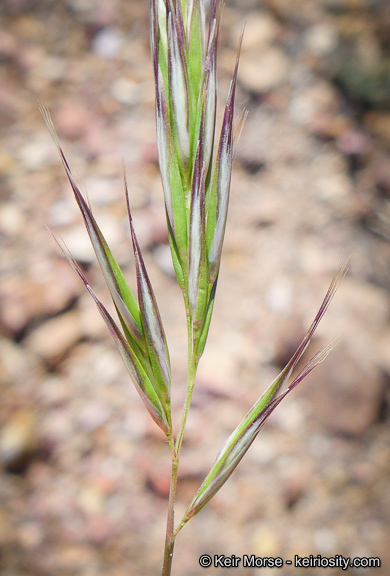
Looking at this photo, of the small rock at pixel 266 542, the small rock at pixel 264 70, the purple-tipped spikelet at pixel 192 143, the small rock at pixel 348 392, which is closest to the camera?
the purple-tipped spikelet at pixel 192 143

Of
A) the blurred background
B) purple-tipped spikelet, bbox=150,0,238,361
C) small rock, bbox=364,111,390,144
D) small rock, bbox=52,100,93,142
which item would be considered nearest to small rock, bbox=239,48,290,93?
the blurred background

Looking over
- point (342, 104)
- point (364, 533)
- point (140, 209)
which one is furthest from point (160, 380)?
point (342, 104)

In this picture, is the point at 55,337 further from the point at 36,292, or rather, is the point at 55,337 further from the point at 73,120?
the point at 73,120

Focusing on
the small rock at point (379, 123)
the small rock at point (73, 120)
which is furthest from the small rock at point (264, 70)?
the small rock at point (73, 120)

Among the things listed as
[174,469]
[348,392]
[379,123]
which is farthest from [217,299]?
[174,469]

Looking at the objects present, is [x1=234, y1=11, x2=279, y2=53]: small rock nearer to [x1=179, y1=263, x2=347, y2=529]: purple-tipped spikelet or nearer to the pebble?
the pebble

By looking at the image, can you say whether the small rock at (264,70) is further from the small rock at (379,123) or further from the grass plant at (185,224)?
the grass plant at (185,224)

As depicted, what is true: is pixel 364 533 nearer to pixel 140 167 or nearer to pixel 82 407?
pixel 82 407
